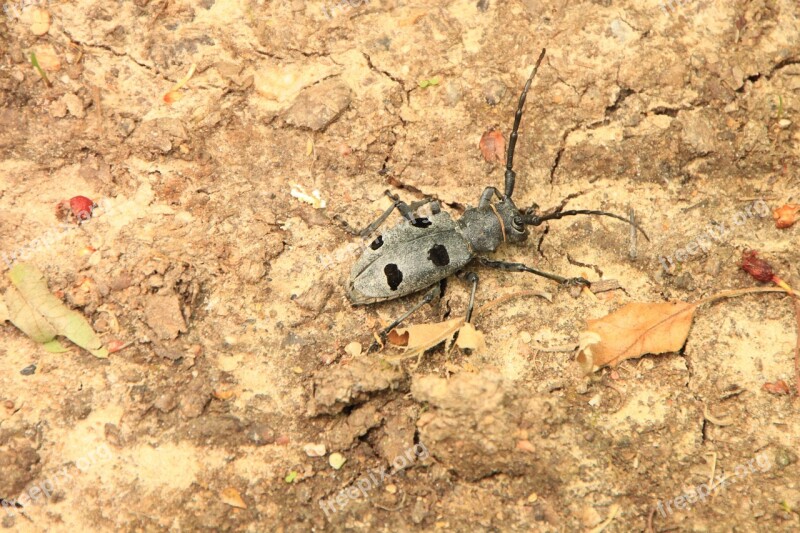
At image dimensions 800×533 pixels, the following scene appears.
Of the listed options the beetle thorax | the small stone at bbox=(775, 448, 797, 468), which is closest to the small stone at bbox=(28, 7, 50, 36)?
the beetle thorax

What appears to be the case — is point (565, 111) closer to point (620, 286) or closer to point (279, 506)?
point (620, 286)

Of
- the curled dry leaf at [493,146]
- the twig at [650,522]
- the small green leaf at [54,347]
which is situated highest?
the curled dry leaf at [493,146]

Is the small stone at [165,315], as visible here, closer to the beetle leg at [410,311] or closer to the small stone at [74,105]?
the beetle leg at [410,311]

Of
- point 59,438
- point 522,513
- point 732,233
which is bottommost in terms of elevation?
point 522,513

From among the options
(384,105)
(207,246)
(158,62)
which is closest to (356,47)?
(384,105)

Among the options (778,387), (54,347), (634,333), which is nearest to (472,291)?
(634,333)

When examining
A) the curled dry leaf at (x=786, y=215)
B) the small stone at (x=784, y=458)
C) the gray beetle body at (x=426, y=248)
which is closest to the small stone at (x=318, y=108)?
the gray beetle body at (x=426, y=248)

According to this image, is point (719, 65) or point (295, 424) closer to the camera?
point (295, 424)
